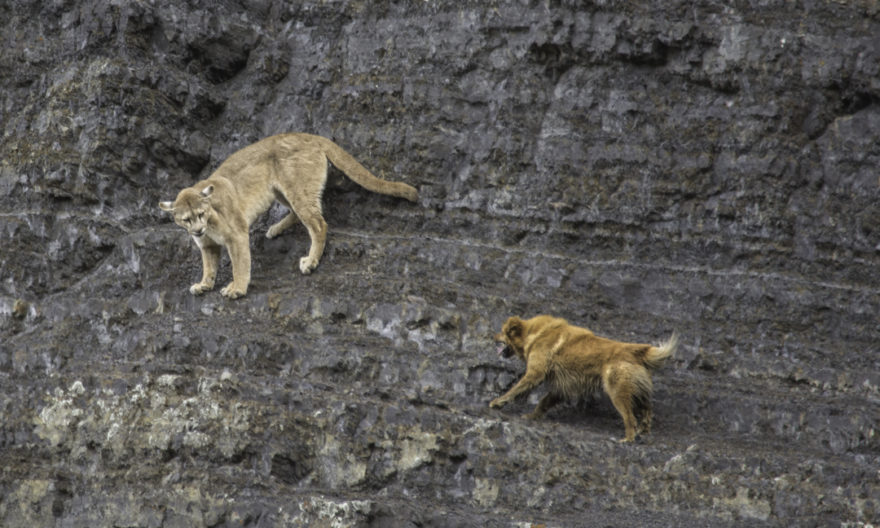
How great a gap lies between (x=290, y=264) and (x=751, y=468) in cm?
652

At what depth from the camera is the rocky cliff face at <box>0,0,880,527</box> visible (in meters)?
10.4

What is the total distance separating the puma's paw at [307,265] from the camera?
43.8 ft

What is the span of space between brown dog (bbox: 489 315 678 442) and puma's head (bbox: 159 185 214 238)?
4030mm

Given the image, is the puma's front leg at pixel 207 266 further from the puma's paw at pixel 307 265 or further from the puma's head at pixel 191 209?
the puma's paw at pixel 307 265

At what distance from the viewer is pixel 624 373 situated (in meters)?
10.6

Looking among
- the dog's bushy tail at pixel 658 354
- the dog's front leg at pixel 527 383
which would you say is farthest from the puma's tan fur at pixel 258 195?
the dog's bushy tail at pixel 658 354

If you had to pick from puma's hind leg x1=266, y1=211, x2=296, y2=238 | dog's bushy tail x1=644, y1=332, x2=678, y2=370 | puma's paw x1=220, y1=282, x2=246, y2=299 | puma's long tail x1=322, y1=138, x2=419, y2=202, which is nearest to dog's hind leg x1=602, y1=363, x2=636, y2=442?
dog's bushy tail x1=644, y1=332, x2=678, y2=370

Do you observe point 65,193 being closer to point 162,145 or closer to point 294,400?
point 162,145

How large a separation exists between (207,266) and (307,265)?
1.27 metres

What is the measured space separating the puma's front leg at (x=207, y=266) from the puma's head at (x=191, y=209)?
475mm

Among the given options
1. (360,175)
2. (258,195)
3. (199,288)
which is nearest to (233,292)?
(199,288)

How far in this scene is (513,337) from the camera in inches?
450

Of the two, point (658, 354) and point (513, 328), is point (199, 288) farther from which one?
point (658, 354)

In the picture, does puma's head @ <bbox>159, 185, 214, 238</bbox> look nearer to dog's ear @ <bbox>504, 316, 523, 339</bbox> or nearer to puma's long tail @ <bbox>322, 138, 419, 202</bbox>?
puma's long tail @ <bbox>322, 138, 419, 202</bbox>
